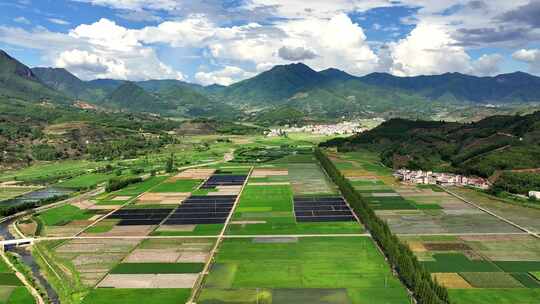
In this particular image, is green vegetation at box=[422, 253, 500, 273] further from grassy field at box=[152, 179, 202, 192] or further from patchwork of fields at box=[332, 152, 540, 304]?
grassy field at box=[152, 179, 202, 192]

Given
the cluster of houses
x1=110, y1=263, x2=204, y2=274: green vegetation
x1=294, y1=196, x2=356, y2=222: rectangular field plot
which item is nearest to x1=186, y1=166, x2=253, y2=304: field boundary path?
x1=110, y1=263, x2=204, y2=274: green vegetation

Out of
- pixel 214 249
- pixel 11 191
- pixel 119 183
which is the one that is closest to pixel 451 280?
pixel 214 249

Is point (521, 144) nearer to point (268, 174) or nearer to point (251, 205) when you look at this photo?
point (268, 174)

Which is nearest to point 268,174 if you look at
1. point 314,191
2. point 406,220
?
point 314,191

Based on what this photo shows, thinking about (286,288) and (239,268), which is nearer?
(286,288)

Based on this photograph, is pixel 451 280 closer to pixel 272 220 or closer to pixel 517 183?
pixel 272 220

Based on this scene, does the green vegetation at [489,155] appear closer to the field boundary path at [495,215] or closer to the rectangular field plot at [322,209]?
the field boundary path at [495,215]
